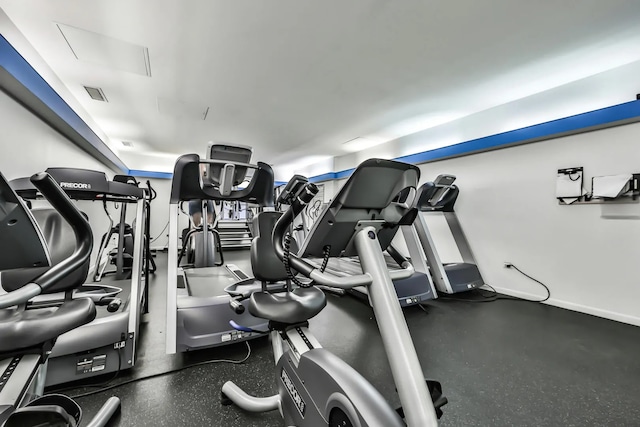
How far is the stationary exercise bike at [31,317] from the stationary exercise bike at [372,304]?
2.41 feet

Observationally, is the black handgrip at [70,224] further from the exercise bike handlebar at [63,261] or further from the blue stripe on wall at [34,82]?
the blue stripe on wall at [34,82]

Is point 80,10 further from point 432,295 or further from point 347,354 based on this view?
point 432,295

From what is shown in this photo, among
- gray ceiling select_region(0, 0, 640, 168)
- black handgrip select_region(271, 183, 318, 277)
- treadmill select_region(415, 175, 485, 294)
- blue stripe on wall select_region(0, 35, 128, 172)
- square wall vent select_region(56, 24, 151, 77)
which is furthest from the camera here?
treadmill select_region(415, 175, 485, 294)

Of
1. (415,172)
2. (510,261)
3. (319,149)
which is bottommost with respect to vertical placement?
(510,261)

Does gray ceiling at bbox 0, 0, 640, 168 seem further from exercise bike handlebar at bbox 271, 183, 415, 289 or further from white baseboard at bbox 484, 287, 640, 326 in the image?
white baseboard at bbox 484, 287, 640, 326

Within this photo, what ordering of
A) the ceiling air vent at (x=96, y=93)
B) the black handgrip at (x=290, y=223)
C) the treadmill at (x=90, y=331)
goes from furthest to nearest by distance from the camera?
1. the ceiling air vent at (x=96, y=93)
2. the treadmill at (x=90, y=331)
3. the black handgrip at (x=290, y=223)

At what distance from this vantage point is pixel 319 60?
2861mm

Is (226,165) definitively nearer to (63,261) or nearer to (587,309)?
(63,261)

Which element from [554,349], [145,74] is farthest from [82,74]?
[554,349]

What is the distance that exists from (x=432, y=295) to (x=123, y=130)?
6654 millimetres

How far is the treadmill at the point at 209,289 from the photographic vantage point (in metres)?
1.80

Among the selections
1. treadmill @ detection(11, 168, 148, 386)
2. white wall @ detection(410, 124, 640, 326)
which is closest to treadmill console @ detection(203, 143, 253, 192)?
treadmill @ detection(11, 168, 148, 386)

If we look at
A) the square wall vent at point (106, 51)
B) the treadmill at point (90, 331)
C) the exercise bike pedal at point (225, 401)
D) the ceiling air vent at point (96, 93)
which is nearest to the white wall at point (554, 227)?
the exercise bike pedal at point (225, 401)

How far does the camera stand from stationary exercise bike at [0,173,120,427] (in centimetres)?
76
